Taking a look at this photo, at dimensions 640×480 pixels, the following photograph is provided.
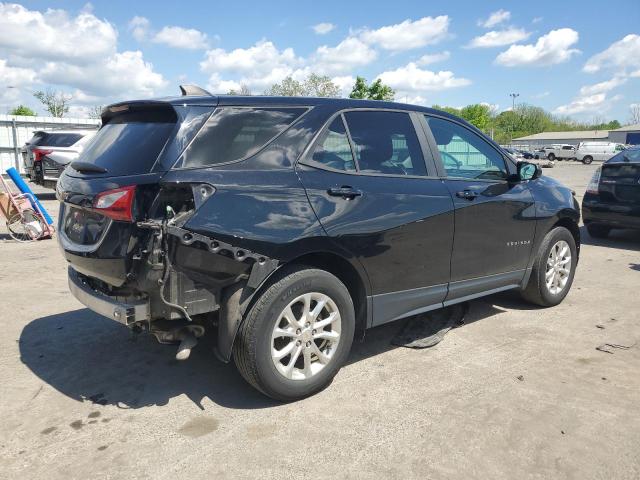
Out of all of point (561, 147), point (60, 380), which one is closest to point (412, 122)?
point (60, 380)

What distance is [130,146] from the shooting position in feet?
10.5

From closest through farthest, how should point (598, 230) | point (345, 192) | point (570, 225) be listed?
1. point (345, 192)
2. point (570, 225)
3. point (598, 230)

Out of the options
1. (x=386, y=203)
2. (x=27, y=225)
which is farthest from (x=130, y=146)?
(x=27, y=225)

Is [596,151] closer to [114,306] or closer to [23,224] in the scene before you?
[23,224]

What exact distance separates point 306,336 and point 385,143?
1533 millimetres

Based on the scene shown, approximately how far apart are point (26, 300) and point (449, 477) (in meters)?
4.71

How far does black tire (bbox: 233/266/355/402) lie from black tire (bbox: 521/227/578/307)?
2486 mm

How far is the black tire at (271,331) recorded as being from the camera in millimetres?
3070

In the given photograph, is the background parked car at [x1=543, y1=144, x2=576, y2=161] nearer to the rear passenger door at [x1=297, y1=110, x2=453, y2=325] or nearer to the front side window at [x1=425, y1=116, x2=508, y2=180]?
the front side window at [x1=425, y1=116, x2=508, y2=180]

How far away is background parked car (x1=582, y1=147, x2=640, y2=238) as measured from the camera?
26.8 ft

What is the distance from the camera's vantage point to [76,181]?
10.8 feet

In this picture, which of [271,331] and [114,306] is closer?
[114,306]

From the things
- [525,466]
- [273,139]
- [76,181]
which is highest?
[273,139]

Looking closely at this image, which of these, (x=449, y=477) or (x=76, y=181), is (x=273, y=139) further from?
(x=449, y=477)
